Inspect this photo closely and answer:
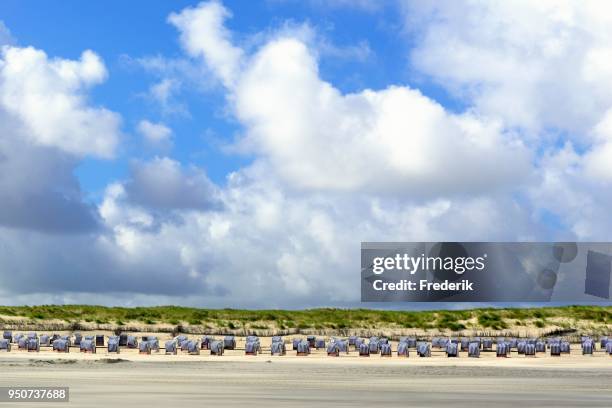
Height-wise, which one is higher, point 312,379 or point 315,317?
point 315,317

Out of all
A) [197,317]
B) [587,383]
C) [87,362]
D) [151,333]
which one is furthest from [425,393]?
[197,317]

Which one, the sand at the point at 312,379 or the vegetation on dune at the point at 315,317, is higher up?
the vegetation on dune at the point at 315,317

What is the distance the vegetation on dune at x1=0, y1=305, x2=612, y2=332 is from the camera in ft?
418

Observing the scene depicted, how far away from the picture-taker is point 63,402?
31.6 m

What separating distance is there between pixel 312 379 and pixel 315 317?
101 m

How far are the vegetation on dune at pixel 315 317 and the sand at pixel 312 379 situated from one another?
166 feet

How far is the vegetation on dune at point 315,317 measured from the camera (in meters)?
127

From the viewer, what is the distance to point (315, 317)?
→ 148 metres

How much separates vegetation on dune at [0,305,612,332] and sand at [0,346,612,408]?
50.7 m

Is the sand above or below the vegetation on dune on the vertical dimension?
below

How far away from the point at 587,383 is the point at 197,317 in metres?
94.6

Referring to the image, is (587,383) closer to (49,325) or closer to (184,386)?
(184,386)

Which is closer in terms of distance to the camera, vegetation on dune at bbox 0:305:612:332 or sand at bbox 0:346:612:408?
sand at bbox 0:346:612:408

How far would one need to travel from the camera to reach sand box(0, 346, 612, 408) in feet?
113
